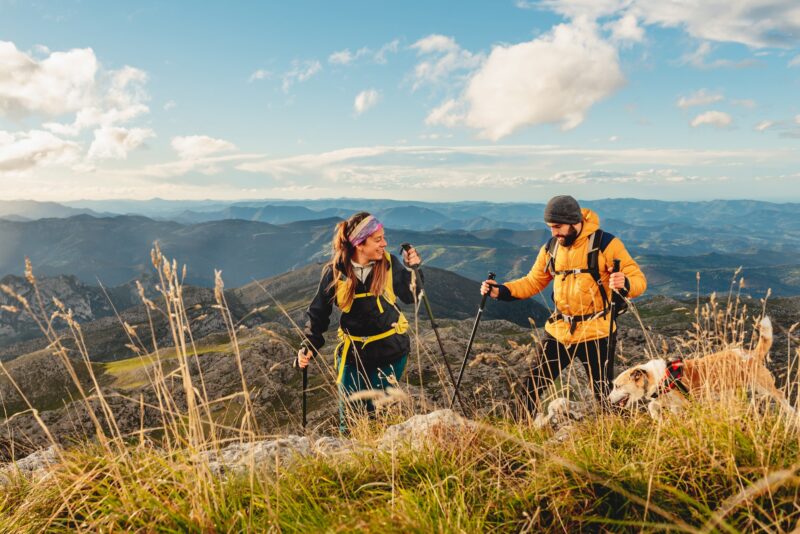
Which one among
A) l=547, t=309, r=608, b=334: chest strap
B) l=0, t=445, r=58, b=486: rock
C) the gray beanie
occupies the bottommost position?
l=0, t=445, r=58, b=486: rock

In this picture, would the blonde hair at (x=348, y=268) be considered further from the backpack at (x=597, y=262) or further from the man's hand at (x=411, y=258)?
the backpack at (x=597, y=262)

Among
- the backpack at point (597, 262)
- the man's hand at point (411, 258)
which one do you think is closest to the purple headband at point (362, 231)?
the man's hand at point (411, 258)

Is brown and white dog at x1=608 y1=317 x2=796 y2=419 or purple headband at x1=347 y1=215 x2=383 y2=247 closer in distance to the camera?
brown and white dog at x1=608 y1=317 x2=796 y2=419

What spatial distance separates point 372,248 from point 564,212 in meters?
2.71

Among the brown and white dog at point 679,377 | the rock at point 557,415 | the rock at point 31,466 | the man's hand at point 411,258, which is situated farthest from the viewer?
the man's hand at point 411,258

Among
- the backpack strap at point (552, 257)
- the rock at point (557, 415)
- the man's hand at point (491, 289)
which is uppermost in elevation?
the backpack strap at point (552, 257)

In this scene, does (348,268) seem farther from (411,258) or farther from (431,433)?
(431,433)

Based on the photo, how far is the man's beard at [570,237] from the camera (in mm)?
6266

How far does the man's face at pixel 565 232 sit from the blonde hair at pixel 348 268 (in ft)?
8.18

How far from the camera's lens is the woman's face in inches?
243

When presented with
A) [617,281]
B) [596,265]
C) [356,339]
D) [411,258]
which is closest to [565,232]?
[596,265]

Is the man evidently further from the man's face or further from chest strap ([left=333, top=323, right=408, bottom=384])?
chest strap ([left=333, top=323, right=408, bottom=384])

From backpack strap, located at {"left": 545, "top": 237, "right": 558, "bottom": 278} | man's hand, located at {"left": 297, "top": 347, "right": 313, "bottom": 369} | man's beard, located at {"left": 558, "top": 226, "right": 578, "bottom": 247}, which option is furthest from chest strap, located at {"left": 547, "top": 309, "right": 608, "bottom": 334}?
man's hand, located at {"left": 297, "top": 347, "right": 313, "bottom": 369}

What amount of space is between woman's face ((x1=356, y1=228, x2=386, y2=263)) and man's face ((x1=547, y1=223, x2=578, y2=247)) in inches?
94.6
